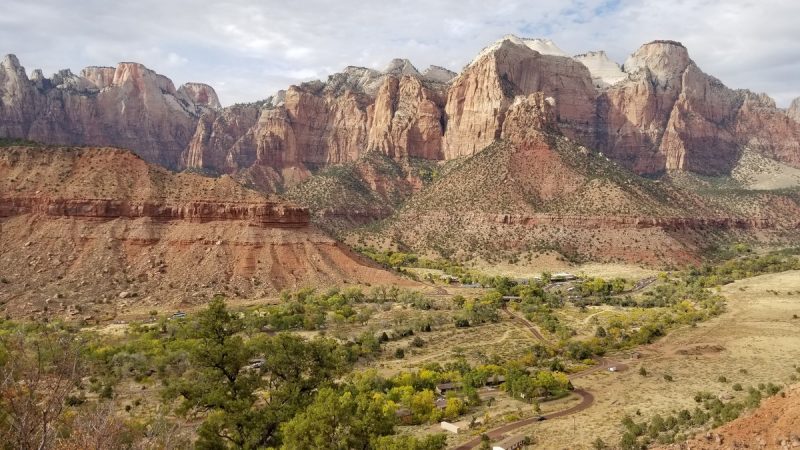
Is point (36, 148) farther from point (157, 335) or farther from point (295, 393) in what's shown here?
point (295, 393)

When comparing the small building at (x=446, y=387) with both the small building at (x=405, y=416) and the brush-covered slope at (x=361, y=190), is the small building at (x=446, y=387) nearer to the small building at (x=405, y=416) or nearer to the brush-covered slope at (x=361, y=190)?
the small building at (x=405, y=416)

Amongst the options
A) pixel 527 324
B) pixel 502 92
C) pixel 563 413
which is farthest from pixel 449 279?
pixel 502 92

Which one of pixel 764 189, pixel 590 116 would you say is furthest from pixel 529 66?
pixel 764 189

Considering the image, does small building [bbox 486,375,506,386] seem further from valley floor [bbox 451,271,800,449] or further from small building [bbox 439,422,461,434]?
small building [bbox 439,422,461,434]

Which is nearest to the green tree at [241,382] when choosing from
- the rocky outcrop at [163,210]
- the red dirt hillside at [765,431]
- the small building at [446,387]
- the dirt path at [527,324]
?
the red dirt hillside at [765,431]

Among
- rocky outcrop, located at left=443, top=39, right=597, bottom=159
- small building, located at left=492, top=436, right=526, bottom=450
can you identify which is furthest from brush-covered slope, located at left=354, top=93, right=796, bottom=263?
small building, located at left=492, top=436, right=526, bottom=450

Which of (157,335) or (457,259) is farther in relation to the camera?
(457,259)
